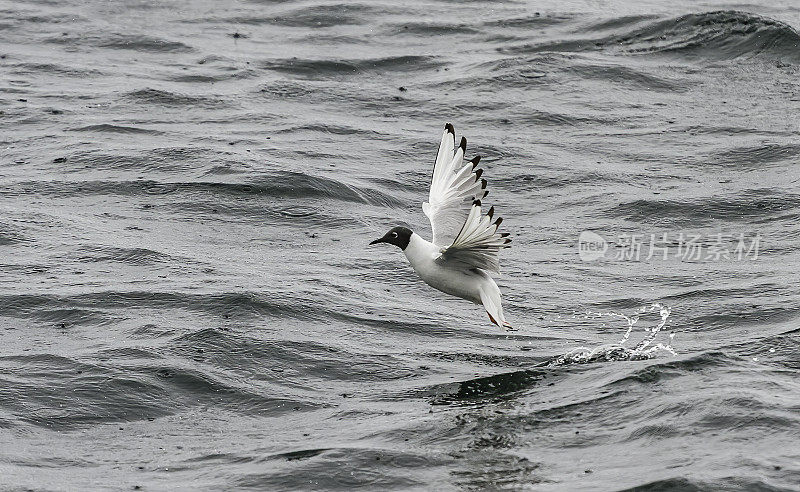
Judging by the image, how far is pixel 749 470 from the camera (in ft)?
26.0

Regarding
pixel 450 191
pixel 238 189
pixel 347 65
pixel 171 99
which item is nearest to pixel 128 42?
pixel 171 99

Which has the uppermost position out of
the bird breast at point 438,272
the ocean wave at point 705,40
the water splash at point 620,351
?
the ocean wave at point 705,40

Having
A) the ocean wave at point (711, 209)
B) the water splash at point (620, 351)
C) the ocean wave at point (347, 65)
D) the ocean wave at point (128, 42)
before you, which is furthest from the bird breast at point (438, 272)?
the ocean wave at point (128, 42)

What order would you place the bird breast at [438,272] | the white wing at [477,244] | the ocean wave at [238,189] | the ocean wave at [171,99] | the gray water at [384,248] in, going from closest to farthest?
the gray water at [384,248], the white wing at [477,244], the bird breast at [438,272], the ocean wave at [238,189], the ocean wave at [171,99]

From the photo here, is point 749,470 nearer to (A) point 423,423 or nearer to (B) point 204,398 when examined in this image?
(A) point 423,423

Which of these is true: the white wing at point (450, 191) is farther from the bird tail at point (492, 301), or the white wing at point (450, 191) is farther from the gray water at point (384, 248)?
the gray water at point (384, 248)

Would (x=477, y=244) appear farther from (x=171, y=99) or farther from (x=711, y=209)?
(x=171, y=99)

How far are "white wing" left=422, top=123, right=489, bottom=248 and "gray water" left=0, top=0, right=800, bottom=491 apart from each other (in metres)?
1.01

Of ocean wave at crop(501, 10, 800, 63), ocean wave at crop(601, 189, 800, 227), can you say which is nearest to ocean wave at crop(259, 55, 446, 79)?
ocean wave at crop(501, 10, 800, 63)

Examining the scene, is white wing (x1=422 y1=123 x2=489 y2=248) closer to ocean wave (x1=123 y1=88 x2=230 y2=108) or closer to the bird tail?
the bird tail

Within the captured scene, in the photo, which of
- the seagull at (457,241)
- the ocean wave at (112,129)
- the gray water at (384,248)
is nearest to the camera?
the gray water at (384,248)

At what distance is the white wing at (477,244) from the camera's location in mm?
9359

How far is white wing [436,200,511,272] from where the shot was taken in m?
9.36

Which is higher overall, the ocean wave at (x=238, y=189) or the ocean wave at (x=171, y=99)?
the ocean wave at (x=171, y=99)
